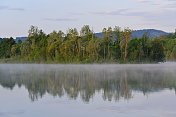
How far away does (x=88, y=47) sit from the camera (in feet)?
198

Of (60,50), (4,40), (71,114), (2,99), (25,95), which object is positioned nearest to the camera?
(71,114)

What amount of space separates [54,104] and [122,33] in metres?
51.3

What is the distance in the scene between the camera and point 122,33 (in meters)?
63.5

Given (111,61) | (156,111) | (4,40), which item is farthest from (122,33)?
(156,111)

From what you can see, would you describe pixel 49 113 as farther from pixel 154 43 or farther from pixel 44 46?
pixel 154 43

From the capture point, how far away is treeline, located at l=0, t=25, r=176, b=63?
61.6 metres

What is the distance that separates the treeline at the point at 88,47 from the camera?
6156 centimetres

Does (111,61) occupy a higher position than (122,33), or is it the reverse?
(122,33)

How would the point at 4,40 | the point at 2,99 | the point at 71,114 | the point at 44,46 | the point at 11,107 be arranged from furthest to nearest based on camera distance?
the point at 4,40
the point at 44,46
the point at 2,99
the point at 11,107
the point at 71,114

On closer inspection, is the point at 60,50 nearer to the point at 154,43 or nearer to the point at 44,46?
the point at 44,46

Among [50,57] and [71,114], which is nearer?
[71,114]

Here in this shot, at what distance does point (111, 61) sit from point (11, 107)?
53.1 m

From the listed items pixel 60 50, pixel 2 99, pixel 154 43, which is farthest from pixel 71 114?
pixel 154 43

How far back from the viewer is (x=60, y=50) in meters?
62.4
